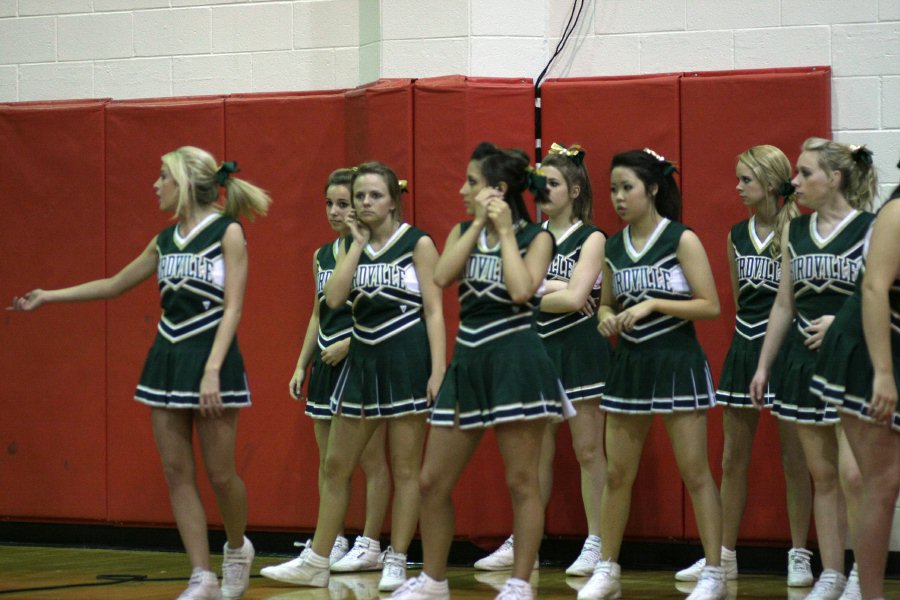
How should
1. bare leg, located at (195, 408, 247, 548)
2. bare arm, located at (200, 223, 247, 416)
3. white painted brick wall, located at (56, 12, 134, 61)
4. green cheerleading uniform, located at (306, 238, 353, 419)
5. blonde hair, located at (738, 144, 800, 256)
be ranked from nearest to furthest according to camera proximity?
1. bare arm, located at (200, 223, 247, 416)
2. bare leg, located at (195, 408, 247, 548)
3. blonde hair, located at (738, 144, 800, 256)
4. green cheerleading uniform, located at (306, 238, 353, 419)
5. white painted brick wall, located at (56, 12, 134, 61)

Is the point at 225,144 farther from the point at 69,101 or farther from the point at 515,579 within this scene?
the point at 515,579

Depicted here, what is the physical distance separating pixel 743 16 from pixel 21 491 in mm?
4219

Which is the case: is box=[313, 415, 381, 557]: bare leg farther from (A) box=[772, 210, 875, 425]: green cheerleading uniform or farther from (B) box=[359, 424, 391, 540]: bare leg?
(A) box=[772, 210, 875, 425]: green cheerleading uniform

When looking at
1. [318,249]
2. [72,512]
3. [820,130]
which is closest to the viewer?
[820,130]

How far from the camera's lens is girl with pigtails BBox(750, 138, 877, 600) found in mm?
4551

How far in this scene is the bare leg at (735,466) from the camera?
525cm

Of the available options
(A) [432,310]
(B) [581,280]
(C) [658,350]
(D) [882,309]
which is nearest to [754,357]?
(C) [658,350]

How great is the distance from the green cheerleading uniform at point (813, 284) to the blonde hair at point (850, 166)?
3.4 inches

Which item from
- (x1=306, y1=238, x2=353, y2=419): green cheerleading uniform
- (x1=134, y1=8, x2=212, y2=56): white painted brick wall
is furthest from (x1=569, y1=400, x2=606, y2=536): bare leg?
(x1=134, y1=8, x2=212, y2=56): white painted brick wall

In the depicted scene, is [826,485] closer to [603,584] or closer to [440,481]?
[603,584]

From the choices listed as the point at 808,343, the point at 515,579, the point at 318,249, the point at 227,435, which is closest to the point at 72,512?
the point at 318,249

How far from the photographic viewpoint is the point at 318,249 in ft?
19.6

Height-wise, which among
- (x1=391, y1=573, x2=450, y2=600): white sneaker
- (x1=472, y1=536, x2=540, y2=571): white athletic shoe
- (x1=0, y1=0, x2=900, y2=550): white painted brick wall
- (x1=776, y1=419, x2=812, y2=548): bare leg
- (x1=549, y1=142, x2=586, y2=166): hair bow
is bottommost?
(x1=472, y1=536, x2=540, y2=571): white athletic shoe

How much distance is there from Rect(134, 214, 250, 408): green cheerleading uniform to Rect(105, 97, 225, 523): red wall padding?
192 centimetres
